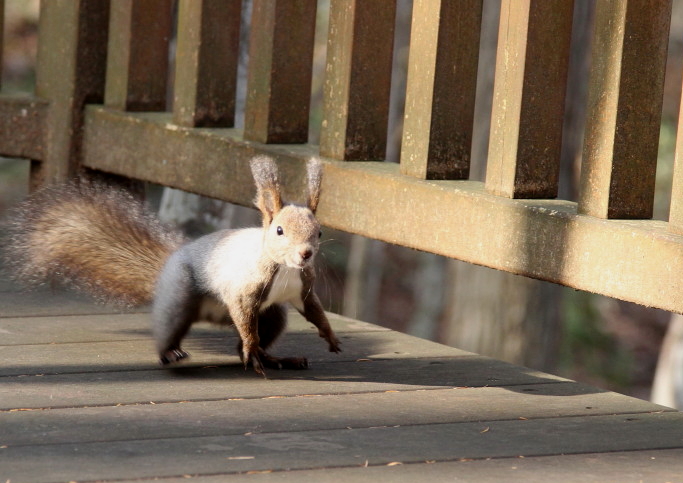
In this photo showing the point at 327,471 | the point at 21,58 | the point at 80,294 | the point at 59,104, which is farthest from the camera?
the point at 21,58

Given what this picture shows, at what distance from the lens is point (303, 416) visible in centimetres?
224

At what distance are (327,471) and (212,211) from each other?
283cm

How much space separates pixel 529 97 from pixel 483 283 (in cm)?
295

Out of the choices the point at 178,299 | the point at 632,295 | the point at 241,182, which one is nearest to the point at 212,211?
the point at 241,182

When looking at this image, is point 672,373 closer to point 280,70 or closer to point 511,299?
point 511,299

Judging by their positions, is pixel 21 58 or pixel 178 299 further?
pixel 21 58

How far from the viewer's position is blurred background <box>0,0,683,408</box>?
539 centimetres

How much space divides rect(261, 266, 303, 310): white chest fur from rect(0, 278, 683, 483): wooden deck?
Result: 0.54 ft

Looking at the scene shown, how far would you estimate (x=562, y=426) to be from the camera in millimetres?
2252

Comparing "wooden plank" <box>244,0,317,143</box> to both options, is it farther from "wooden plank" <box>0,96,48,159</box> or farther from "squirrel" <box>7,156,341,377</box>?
"wooden plank" <box>0,96,48,159</box>

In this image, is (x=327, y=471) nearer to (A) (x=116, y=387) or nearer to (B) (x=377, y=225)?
(A) (x=116, y=387)

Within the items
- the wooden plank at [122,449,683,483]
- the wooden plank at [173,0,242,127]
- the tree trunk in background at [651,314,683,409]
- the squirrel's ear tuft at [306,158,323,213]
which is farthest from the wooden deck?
the tree trunk in background at [651,314,683,409]

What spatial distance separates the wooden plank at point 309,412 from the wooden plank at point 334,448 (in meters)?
0.05

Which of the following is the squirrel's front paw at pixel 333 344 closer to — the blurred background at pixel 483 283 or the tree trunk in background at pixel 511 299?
the blurred background at pixel 483 283
